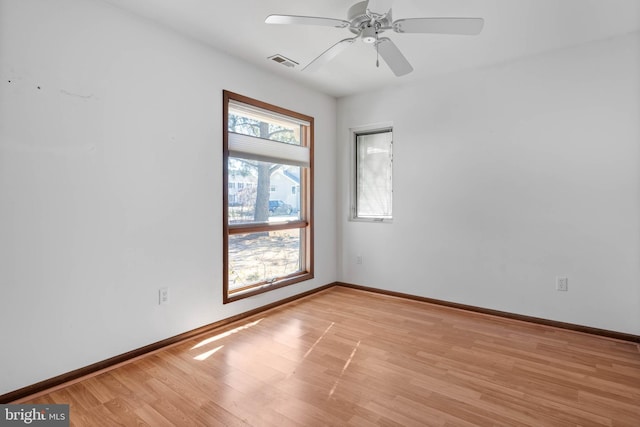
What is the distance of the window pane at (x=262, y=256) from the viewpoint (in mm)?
3318

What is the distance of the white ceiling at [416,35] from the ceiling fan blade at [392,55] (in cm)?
33

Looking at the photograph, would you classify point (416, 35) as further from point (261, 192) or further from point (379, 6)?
point (261, 192)

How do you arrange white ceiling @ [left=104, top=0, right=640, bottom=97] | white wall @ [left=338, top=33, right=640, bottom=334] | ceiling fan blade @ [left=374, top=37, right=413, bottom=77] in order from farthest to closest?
white wall @ [left=338, top=33, right=640, bottom=334], white ceiling @ [left=104, top=0, right=640, bottom=97], ceiling fan blade @ [left=374, top=37, right=413, bottom=77]

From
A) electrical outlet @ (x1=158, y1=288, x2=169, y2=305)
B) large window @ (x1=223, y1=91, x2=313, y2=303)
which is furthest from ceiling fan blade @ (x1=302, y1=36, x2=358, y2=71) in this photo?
electrical outlet @ (x1=158, y1=288, x2=169, y2=305)

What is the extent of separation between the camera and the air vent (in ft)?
10.3

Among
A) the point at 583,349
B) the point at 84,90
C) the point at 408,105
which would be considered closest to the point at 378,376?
the point at 583,349

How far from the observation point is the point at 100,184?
2.27 meters

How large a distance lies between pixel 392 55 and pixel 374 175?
210 cm

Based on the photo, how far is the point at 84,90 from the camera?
220cm

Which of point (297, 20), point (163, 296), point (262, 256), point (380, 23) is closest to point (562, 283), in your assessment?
point (380, 23)

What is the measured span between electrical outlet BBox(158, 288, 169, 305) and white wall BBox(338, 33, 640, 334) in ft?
8.13

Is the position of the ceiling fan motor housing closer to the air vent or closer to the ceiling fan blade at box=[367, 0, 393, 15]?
the ceiling fan blade at box=[367, 0, 393, 15]

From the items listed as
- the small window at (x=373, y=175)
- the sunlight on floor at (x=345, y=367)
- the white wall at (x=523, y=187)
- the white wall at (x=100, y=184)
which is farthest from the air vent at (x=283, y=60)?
the sunlight on floor at (x=345, y=367)

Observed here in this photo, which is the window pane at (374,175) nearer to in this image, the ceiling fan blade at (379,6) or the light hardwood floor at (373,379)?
the light hardwood floor at (373,379)
